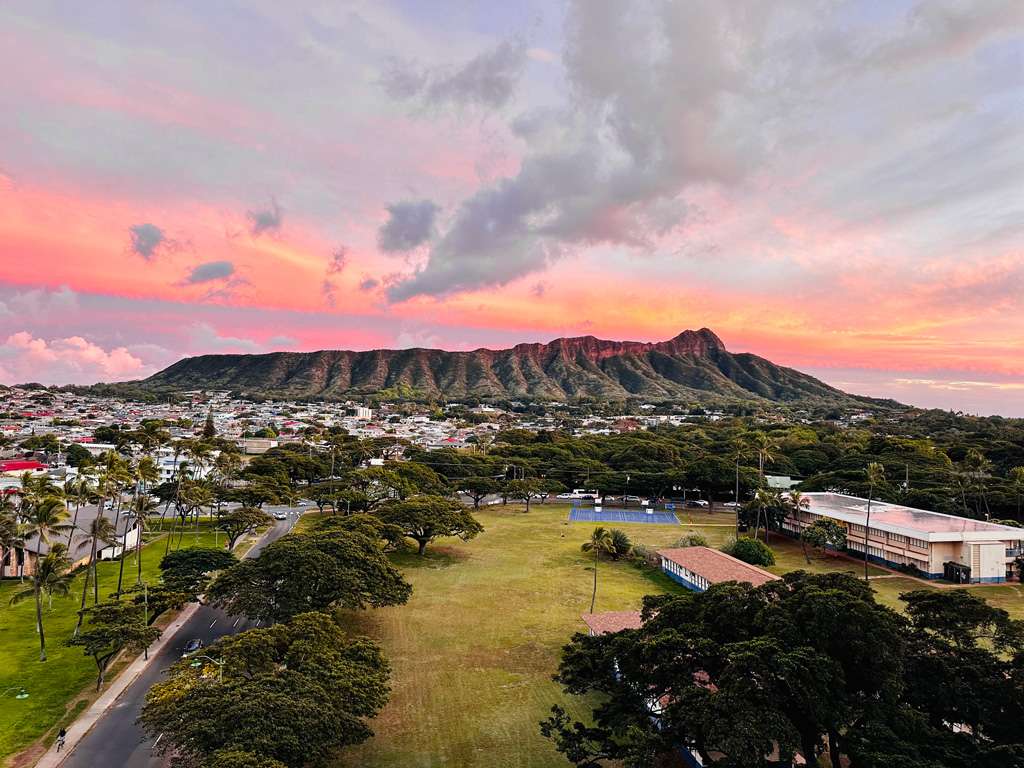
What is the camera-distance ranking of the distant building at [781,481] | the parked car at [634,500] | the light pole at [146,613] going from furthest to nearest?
1. the parked car at [634,500]
2. the distant building at [781,481]
3. the light pole at [146,613]

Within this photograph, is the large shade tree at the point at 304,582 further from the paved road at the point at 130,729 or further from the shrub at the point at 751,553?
the shrub at the point at 751,553

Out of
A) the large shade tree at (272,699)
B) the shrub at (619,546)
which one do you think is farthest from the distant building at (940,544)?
the large shade tree at (272,699)

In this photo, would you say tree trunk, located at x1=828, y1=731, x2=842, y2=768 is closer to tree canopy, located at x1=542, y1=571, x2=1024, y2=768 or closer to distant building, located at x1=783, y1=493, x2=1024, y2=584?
tree canopy, located at x1=542, y1=571, x2=1024, y2=768

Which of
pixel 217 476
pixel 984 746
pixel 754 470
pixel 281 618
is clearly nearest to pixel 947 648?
pixel 984 746

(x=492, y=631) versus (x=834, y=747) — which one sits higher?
(x=834, y=747)

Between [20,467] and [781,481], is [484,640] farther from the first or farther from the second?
[20,467]

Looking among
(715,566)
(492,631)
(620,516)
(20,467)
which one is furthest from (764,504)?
(20,467)
